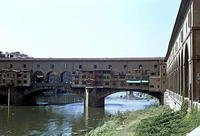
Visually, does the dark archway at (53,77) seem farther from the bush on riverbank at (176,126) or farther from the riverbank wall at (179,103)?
the bush on riverbank at (176,126)

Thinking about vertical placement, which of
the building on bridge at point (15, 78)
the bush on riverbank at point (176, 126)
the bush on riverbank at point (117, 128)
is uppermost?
the building on bridge at point (15, 78)

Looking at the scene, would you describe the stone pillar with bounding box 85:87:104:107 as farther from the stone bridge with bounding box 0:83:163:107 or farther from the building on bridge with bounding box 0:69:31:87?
the building on bridge with bounding box 0:69:31:87

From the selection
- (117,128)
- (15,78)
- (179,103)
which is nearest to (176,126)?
(179,103)

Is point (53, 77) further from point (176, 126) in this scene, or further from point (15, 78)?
point (176, 126)

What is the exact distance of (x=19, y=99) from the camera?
199 feet

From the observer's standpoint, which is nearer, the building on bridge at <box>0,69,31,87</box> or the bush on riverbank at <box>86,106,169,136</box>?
the bush on riverbank at <box>86,106,169,136</box>

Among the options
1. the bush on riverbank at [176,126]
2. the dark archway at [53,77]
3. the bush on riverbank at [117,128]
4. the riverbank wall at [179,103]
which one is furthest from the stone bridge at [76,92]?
the bush on riverbank at [176,126]

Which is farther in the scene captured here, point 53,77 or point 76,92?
point 53,77

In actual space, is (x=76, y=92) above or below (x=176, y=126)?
below

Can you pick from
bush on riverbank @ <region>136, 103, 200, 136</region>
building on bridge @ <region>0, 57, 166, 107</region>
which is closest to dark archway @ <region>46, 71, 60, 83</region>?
building on bridge @ <region>0, 57, 166, 107</region>

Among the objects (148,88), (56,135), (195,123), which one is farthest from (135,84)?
(195,123)

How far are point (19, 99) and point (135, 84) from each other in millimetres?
23936

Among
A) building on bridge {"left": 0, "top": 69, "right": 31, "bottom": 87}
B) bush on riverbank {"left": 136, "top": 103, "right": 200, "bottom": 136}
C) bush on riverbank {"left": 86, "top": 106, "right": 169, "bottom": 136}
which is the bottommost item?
bush on riverbank {"left": 86, "top": 106, "right": 169, "bottom": 136}

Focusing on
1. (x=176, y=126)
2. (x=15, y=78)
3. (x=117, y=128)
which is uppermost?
(x=15, y=78)
